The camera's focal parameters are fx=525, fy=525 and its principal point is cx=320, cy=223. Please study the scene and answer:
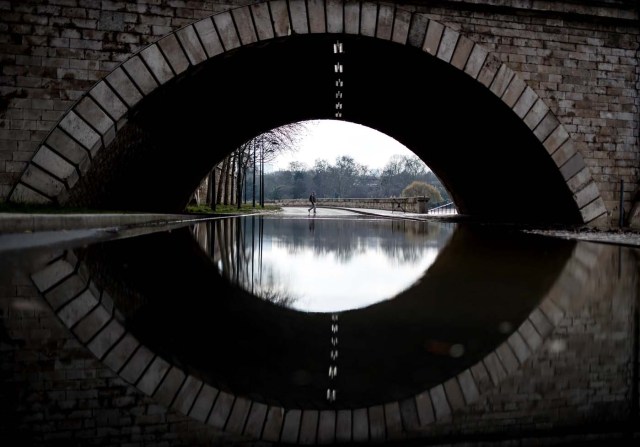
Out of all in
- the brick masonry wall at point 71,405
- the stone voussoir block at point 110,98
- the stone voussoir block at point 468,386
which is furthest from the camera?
the stone voussoir block at point 110,98

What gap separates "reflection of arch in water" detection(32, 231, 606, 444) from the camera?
170 centimetres

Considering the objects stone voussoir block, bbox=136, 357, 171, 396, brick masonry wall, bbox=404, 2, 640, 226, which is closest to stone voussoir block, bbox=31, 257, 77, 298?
stone voussoir block, bbox=136, 357, 171, 396

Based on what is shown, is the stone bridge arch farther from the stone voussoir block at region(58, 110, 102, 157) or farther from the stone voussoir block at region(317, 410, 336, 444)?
the stone voussoir block at region(317, 410, 336, 444)

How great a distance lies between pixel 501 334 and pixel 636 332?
0.71m

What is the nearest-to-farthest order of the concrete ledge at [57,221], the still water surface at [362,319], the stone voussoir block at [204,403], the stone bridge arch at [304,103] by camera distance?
the stone voussoir block at [204,403]
the still water surface at [362,319]
the concrete ledge at [57,221]
the stone bridge arch at [304,103]

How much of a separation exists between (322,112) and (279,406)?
67.4ft

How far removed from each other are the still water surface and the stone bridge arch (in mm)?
4935

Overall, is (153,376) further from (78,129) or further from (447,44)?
(447,44)

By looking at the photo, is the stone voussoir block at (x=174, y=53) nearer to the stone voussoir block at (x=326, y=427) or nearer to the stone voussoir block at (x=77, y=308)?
the stone voussoir block at (x=77, y=308)

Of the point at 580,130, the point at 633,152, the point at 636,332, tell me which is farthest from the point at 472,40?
the point at 636,332

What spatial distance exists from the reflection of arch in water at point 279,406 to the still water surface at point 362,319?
0.02 meters

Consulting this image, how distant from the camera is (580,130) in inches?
499

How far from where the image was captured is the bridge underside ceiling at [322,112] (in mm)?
12367

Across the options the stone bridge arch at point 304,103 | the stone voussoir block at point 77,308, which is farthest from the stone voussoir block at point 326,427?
the stone bridge arch at point 304,103
